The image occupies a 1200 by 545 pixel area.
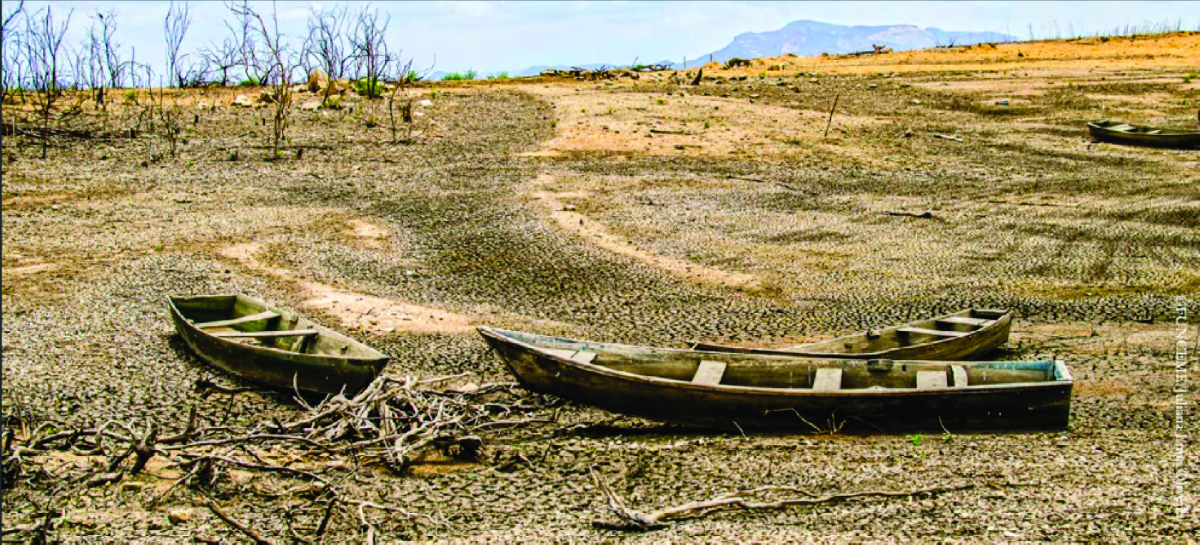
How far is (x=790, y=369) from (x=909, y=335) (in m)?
1.54

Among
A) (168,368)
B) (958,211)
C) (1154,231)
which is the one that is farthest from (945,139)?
(168,368)

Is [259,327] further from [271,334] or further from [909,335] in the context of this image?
[909,335]

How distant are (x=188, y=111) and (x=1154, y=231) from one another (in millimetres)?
16343

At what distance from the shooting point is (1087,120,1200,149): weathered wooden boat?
17.9 meters

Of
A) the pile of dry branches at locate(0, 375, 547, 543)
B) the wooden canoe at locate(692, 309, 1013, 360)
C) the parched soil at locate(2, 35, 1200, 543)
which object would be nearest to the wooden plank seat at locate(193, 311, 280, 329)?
the parched soil at locate(2, 35, 1200, 543)

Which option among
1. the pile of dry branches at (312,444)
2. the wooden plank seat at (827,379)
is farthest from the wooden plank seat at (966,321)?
the pile of dry branches at (312,444)

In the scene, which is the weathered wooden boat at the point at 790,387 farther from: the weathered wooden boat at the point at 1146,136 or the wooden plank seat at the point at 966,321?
the weathered wooden boat at the point at 1146,136

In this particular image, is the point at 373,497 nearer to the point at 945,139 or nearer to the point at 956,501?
the point at 956,501

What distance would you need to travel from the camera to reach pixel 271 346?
29.7 ft

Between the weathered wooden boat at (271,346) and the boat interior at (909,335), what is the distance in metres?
3.14

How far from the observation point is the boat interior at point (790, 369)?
7375 mm

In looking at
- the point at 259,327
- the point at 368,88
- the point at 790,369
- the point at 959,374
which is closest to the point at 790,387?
the point at 790,369

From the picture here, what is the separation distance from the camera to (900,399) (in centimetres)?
683

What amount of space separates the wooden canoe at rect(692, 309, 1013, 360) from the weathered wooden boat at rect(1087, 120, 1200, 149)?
10805 millimetres
